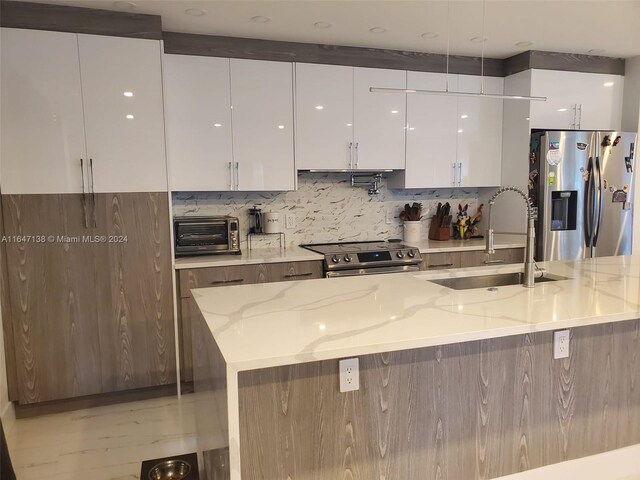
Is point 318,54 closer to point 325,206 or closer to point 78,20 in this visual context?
point 325,206

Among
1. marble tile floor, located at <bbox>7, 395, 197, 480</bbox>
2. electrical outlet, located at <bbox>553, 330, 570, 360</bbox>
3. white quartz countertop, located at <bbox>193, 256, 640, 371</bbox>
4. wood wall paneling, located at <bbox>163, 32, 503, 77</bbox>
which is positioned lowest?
marble tile floor, located at <bbox>7, 395, 197, 480</bbox>

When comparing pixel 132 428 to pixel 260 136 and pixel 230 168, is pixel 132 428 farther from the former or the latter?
pixel 260 136

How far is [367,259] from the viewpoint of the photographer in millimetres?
3648

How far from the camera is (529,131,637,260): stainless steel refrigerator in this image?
393 centimetres

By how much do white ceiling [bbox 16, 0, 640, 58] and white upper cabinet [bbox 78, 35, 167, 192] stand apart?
251mm

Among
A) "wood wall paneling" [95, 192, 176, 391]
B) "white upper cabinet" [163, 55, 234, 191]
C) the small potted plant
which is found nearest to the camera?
"wood wall paneling" [95, 192, 176, 391]

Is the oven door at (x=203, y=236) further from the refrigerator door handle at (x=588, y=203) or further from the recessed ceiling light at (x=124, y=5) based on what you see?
the refrigerator door handle at (x=588, y=203)

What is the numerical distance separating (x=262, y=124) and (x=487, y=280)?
6.52 feet

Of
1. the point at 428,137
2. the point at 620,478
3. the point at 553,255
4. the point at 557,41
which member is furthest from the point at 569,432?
the point at 557,41

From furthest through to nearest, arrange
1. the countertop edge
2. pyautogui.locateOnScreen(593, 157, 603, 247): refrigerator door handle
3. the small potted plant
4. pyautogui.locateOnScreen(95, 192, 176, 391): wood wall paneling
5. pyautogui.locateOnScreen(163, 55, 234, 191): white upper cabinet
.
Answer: the small potted plant
pyautogui.locateOnScreen(593, 157, 603, 247): refrigerator door handle
pyautogui.locateOnScreen(163, 55, 234, 191): white upper cabinet
pyautogui.locateOnScreen(95, 192, 176, 391): wood wall paneling
the countertop edge

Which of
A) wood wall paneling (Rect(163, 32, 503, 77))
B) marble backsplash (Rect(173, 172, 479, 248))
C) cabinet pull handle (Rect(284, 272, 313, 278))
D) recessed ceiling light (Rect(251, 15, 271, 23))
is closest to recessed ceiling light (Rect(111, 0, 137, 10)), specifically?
wood wall paneling (Rect(163, 32, 503, 77))

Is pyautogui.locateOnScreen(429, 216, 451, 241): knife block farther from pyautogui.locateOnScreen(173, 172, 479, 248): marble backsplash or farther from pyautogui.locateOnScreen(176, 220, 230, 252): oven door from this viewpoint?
pyautogui.locateOnScreen(176, 220, 230, 252): oven door

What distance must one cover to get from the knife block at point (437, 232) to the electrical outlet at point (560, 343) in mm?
2411

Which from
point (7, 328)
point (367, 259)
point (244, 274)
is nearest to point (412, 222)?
point (367, 259)
